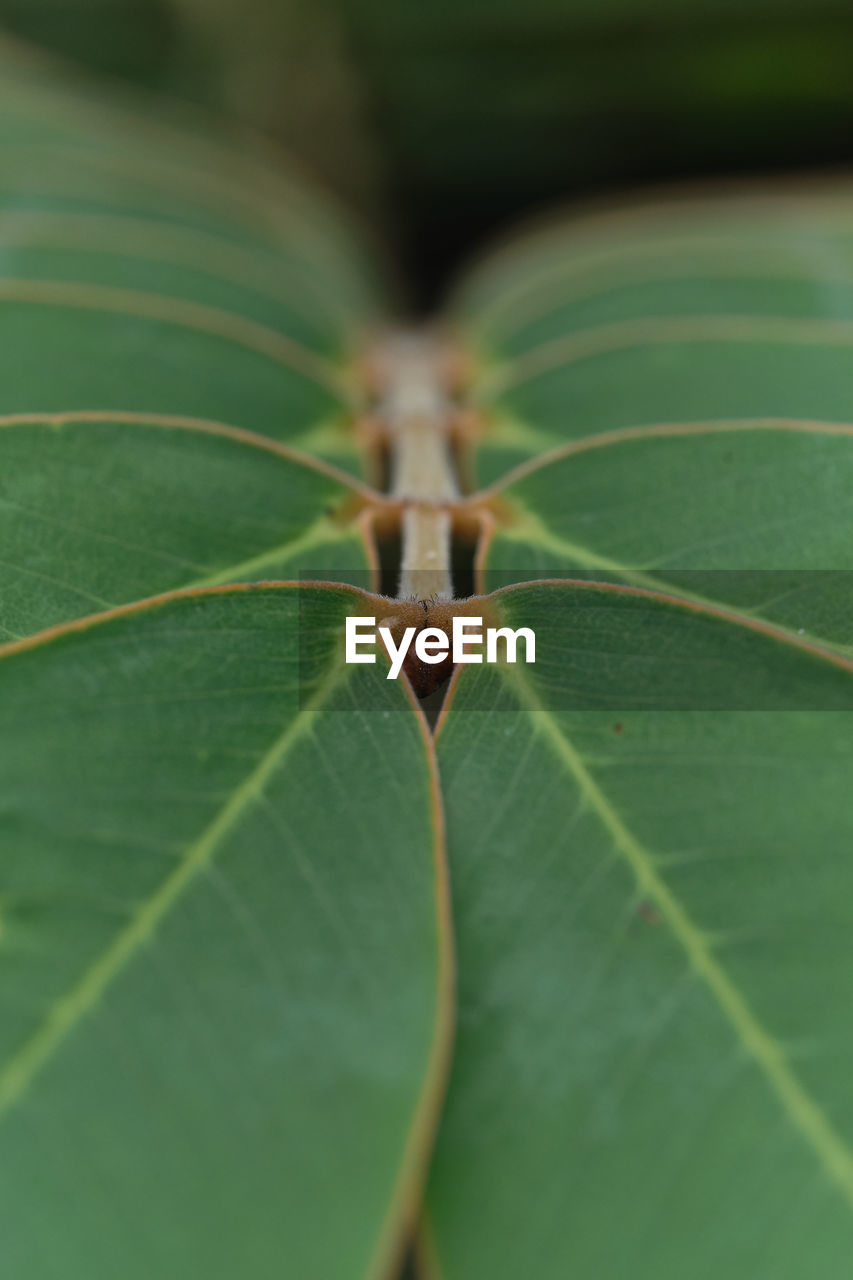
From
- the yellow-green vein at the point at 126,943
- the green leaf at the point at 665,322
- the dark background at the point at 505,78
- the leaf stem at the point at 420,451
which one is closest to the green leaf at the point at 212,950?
the yellow-green vein at the point at 126,943

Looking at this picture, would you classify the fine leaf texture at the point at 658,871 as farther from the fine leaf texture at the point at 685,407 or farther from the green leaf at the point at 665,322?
the green leaf at the point at 665,322

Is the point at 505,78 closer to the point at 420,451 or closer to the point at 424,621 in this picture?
the point at 420,451

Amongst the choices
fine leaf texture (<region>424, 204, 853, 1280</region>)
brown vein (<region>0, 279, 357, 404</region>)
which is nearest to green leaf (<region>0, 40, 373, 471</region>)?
brown vein (<region>0, 279, 357, 404</region>)

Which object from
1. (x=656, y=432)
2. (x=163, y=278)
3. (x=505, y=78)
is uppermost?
(x=505, y=78)

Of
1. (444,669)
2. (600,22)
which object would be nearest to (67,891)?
(444,669)

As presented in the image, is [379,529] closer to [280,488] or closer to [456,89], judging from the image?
[280,488]

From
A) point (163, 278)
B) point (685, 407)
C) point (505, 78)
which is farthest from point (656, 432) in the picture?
point (505, 78)
